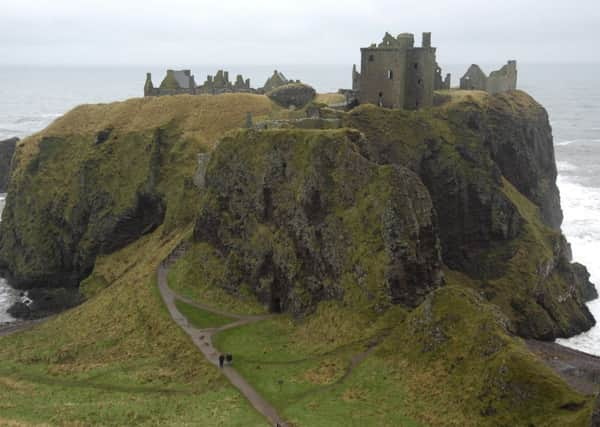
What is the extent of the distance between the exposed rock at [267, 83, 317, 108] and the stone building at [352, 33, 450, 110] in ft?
57.9

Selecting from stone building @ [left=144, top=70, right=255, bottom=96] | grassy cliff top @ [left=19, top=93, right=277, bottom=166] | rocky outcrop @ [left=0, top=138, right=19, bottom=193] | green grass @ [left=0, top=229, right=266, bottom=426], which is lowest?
green grass @ [left=0, top=229, right=266, bottom=426]

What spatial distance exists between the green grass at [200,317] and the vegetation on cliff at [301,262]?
47 centimetres

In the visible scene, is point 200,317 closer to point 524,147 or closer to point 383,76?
point 383,76

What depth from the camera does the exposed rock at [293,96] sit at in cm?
10844

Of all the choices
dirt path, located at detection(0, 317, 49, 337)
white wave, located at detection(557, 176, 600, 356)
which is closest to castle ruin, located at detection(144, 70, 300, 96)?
dirt path, located at detection(0, 317, 49, 337)

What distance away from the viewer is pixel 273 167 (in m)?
70.2

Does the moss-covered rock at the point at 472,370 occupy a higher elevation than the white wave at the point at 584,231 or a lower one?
higher

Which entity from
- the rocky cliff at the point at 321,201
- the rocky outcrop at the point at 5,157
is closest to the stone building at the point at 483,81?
the rocky cliff at the point at 321,201

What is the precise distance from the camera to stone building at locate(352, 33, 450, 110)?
8912cm

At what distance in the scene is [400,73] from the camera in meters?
89.1

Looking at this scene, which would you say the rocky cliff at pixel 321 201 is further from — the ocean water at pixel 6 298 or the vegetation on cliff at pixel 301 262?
the ocean water at pixel 6 298

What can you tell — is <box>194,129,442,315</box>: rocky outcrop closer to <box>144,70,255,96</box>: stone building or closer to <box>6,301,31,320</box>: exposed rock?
<box>6,301,31,320</box>: exposed rock

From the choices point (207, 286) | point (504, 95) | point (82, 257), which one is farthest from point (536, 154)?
point (82, 257)

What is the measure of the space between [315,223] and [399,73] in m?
33.1
